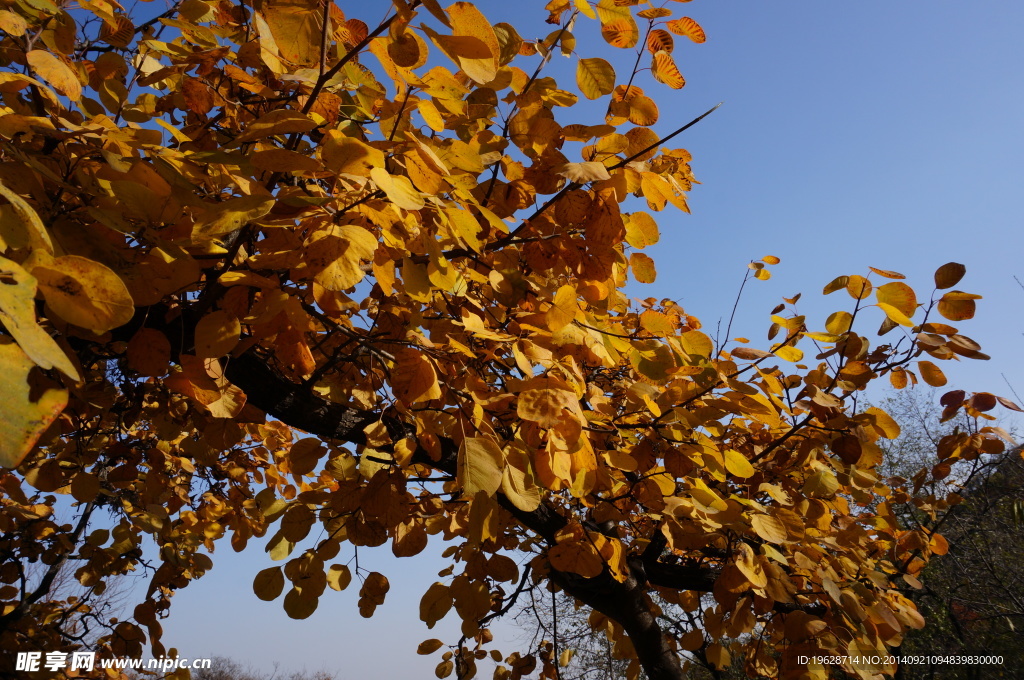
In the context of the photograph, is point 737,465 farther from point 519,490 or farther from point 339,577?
point 339,577

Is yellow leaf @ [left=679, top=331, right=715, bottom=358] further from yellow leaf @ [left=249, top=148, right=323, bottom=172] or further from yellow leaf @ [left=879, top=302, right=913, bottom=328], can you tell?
yellow leaf @ [left=249, top=148, right=323, bottom=172]

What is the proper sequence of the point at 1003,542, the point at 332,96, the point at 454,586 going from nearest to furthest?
1. the point at 332,96
2. the point at 454,586
3. the point at 1003,542

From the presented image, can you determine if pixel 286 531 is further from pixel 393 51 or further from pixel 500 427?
pixel 393 51

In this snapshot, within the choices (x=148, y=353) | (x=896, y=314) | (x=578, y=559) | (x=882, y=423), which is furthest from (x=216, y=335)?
(x=882, y=423)

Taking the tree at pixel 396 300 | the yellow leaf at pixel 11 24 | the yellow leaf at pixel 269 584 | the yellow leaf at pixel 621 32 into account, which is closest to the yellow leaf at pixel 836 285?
the tree at pixel 396 300

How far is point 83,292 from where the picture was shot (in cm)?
55

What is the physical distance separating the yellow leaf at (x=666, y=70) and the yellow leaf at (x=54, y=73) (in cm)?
106

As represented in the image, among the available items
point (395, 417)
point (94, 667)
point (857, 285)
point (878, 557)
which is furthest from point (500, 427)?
point (94, 667)

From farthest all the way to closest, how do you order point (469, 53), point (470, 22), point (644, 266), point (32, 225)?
point (644, 266)
point (470, 22)
point (469, 53)
point (32, 225)

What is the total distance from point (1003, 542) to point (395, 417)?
12047mm

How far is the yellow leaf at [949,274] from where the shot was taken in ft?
4.71

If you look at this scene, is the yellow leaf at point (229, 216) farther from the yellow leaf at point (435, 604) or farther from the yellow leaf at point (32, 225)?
the yellow leaf at point (435, 604)

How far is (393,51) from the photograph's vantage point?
729mm

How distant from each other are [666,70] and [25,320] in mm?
1156
